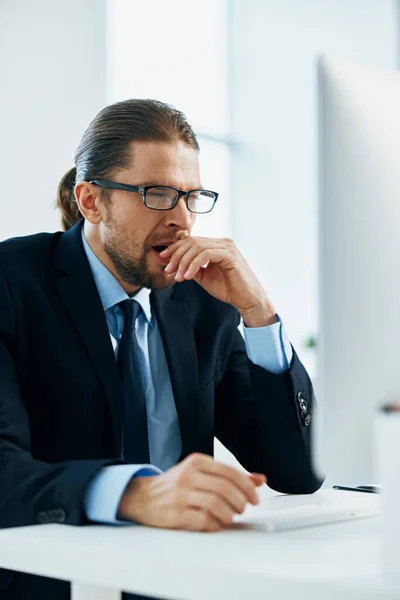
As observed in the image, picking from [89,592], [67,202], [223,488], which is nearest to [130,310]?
[67,202]

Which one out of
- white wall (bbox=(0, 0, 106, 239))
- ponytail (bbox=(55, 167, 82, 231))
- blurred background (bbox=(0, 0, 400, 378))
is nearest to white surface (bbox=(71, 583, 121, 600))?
ponytail (bbox=(55, 167, 82, 231))

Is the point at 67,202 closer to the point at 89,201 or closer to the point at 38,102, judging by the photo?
the point at 89,201

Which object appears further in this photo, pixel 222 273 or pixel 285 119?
pixel 285 119

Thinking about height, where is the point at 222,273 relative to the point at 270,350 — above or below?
above

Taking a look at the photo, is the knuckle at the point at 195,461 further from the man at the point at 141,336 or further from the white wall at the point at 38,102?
the white wall at the point at 38,102

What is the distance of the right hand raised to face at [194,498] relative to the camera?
1.04 m

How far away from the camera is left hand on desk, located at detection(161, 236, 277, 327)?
1.74 meters

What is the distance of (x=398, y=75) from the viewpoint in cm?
90

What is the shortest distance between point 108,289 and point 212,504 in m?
0.80

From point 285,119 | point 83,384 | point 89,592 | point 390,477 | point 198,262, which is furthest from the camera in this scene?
point 285,119

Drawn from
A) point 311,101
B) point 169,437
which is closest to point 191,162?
point 169,437

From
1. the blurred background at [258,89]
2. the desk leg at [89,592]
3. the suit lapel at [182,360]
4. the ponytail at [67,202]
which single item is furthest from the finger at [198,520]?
the blurred background at [258,89]

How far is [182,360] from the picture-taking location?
1.77 m

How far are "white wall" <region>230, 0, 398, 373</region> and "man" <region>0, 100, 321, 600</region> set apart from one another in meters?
2.69
